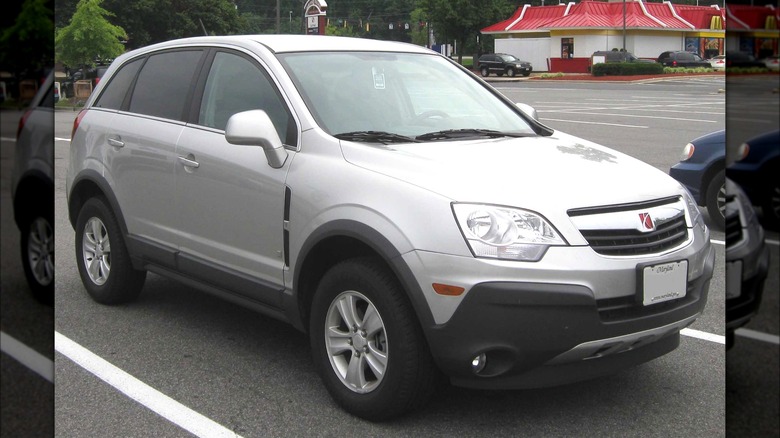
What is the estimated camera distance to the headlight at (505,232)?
3391 mm

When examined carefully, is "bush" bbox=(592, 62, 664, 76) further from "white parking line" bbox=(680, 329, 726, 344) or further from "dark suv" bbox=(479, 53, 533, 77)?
"white parking line" bbox=(680, 329, 726, 344)

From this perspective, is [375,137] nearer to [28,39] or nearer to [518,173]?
[518,173]

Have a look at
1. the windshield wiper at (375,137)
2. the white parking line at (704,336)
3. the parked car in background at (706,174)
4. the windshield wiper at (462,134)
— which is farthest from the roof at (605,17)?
the windshield wiper at (375,137)

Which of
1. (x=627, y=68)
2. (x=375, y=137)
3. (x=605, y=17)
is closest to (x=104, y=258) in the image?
(x=375, y=137)

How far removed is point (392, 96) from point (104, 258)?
2.19 meters

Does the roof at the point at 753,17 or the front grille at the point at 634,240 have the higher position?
the roof at the point at 753,17

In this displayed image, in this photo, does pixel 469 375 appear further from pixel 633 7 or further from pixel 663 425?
pixel 633 7

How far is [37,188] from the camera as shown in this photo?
0.97 meters

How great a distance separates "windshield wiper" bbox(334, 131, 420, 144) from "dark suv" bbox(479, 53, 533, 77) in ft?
171

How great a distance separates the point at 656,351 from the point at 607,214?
2.11 ft

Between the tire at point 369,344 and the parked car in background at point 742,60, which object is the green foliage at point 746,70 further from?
the tire at point 369,344

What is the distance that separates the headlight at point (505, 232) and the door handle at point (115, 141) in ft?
8.94

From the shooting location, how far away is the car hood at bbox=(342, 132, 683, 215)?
3545 mm

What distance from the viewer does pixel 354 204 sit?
12.4 feet
